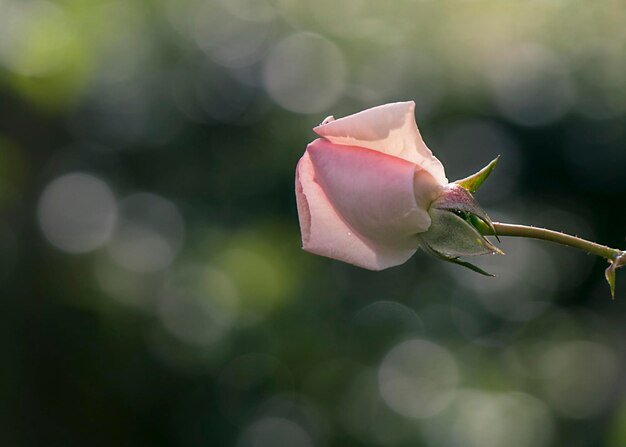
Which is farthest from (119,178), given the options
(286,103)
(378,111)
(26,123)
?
(378,111)

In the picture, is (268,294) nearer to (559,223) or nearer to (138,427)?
(138,427)

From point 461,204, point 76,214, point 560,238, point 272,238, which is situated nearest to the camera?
point 560,238

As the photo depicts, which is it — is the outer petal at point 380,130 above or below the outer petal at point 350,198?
above

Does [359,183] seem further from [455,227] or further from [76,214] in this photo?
[76,214]

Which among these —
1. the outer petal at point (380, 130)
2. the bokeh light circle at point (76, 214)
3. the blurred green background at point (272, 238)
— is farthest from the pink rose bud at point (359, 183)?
Answer: the bokeh light circle at point (76, 214)

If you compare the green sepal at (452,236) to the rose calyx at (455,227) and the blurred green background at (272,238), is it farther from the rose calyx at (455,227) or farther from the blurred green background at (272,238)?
the blurred green background at (272,238)

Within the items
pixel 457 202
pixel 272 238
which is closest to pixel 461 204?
pixel 457 202

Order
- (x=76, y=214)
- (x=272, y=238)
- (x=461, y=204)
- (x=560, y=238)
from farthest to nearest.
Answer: (x=272, y=238) → (x=76, y=214) → (x=461, y=204) → (x=560, y=238)
